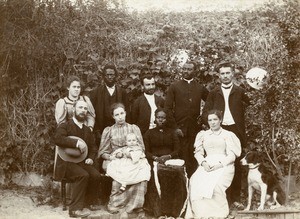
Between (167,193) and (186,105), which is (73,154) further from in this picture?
(186,105)

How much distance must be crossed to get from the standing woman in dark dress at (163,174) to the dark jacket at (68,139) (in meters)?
0.64

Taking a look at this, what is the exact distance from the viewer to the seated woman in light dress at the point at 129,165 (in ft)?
16.8

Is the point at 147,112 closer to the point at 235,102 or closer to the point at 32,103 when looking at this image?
the point at 235,102

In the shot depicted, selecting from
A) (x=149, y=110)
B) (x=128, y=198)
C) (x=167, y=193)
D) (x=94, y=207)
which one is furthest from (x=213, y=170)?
(x=94, y=207)

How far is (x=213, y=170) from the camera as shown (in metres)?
5.14

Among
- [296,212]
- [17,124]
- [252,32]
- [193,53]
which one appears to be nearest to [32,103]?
[17,124]

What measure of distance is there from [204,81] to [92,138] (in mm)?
1908

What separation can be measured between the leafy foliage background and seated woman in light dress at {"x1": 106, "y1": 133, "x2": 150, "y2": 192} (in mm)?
1176

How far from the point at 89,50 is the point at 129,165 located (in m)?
2.07

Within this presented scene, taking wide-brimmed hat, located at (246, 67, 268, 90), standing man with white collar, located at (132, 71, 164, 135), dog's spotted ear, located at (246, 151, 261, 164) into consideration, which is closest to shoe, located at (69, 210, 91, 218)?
standing man with white collar, located at (132, 71, 164, 135)

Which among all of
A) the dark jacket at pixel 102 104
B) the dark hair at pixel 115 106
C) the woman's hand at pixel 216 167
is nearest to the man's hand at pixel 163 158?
the woman's hand at pixel 216 167

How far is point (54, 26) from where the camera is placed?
6.45 m

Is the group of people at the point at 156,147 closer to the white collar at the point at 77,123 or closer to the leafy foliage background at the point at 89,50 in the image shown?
the white collar at the point at 77,123

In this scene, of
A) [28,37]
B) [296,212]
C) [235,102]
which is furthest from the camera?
[28,37]
